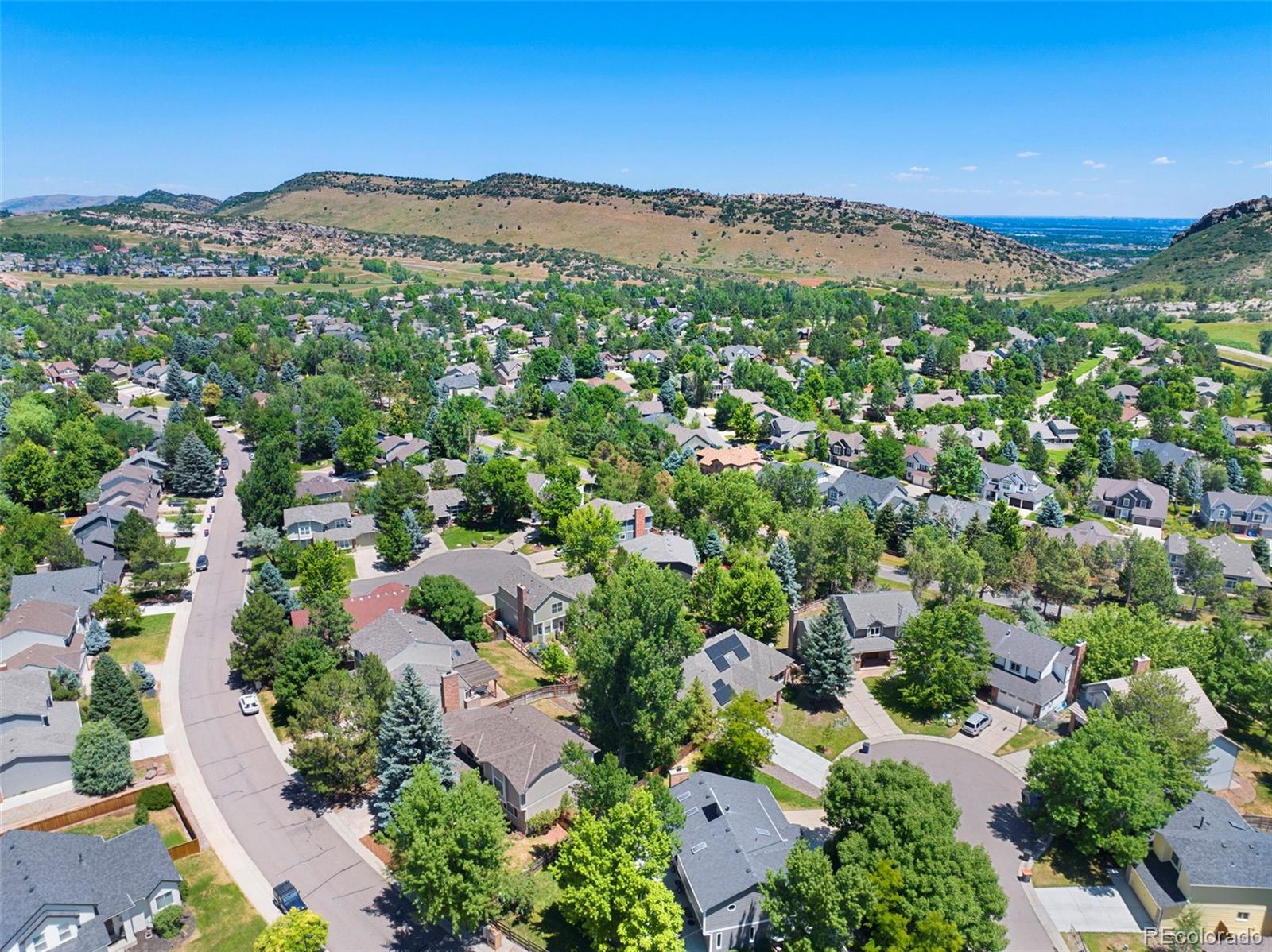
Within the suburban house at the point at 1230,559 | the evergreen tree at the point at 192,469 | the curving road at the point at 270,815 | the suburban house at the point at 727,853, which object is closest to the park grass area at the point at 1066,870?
the suburban house at the point at 727,853

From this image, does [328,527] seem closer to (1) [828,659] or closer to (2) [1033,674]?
(1) [828,659]

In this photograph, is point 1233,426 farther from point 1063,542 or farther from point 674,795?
point 674,795

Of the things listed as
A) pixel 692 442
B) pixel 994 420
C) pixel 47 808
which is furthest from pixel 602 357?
pixel 47 808

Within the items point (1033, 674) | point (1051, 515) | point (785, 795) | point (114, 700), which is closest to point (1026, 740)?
point (1033, 674)

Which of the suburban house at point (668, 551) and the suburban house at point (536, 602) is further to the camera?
the suburban house at point (668, 551)

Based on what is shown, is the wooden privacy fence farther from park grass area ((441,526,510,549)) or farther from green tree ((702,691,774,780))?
park grass area ((441,526,510,549))

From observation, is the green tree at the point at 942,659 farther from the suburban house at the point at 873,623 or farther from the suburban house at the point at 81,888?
the suburban house at the point at 81,888
